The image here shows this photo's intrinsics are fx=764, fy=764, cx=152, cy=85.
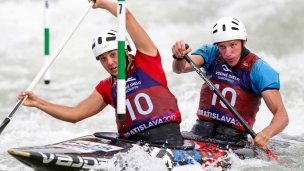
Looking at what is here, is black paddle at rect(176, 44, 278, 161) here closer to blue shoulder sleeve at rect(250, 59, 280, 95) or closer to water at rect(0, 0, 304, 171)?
blue shoulder sleeve at rect(250, 59, 280, 95)

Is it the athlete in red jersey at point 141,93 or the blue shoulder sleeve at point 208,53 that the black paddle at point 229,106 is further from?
the athlete in red jersey at point 141,93

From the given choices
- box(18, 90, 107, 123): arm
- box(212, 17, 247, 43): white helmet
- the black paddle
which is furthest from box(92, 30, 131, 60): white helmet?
box(212, 17, 247, 43): white helmet

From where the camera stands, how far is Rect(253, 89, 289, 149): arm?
5852 millimetres

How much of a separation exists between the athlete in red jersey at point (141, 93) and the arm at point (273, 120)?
2.04 feet

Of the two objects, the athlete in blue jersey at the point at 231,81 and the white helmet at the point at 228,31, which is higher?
the white helmet at the point at 228,31

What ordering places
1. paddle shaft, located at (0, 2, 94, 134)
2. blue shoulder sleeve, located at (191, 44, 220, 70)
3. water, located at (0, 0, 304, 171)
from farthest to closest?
water, located at (0, 0, 304, 171), blue shoulder sleeve, located at (191, 44, 220, 70), paddle shaft, located at (0, 2, 94, 134)

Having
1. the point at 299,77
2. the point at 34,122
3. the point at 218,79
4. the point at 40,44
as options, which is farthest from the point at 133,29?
the point at 40,44

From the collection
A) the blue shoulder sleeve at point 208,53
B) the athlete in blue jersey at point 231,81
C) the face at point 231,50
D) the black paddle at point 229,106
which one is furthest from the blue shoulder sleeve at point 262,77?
the blue shoulder sleeve at point 208,53

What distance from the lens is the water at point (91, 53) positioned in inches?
406

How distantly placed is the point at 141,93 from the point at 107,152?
588mm

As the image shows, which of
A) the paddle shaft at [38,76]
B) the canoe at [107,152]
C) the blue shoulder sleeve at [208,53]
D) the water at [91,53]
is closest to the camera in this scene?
the canoe at [107,152]

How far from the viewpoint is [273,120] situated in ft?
19.7

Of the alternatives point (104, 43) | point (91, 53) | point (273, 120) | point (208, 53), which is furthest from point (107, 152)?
point (91, 53)

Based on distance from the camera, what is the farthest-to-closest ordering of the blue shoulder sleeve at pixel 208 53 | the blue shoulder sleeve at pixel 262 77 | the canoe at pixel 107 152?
the blue shoulder sleeve at pixel 208 53
the blue shoulder sleeve at pixel 262 77
the canoe at pixel 107 152
